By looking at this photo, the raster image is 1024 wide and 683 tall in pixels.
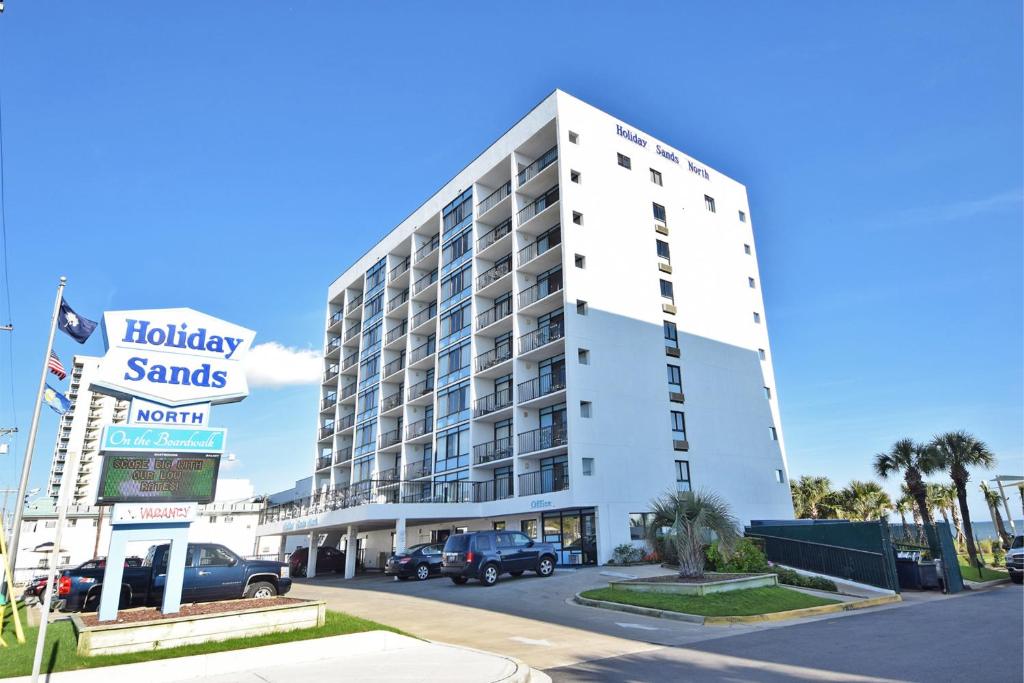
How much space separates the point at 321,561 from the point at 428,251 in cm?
2190

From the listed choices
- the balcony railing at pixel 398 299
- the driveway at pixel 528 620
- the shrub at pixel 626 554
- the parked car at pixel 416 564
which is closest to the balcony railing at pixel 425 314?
the balcony railing at pixel 398 299

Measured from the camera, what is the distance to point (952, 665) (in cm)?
976

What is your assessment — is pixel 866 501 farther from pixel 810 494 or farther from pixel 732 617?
pixel 732 617

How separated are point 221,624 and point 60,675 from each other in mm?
2696

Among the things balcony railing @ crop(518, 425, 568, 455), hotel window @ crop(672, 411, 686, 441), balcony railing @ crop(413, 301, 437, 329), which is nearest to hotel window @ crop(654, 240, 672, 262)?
hotel window @ crop(672, 411, 686, 441)

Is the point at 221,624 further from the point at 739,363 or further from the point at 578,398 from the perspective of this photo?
the point at 739,363

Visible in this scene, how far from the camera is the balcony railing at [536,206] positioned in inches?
1464

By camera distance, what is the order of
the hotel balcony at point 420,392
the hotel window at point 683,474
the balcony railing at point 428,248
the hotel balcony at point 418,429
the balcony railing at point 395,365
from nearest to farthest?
the hotel window at point 683,474 → the hotel balcony at point 418,429 → the hotel balcony at point 420,392 → the balcony railing at point 428,248 → the balcony railing at point 395,365

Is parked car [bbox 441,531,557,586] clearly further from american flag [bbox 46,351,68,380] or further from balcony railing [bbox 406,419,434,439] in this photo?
balcony railing [bbox 406,419,434,439]

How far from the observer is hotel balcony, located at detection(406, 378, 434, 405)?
44.1m

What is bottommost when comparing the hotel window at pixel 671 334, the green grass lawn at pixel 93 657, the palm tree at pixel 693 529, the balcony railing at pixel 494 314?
the green grass lawn at pixel 93 657

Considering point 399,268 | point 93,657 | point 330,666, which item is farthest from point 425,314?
point 93,657

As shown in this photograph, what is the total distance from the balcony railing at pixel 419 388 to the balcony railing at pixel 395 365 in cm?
366

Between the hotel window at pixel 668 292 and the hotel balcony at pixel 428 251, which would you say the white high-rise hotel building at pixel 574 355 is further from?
the hotel balcony at pixel 428 251
